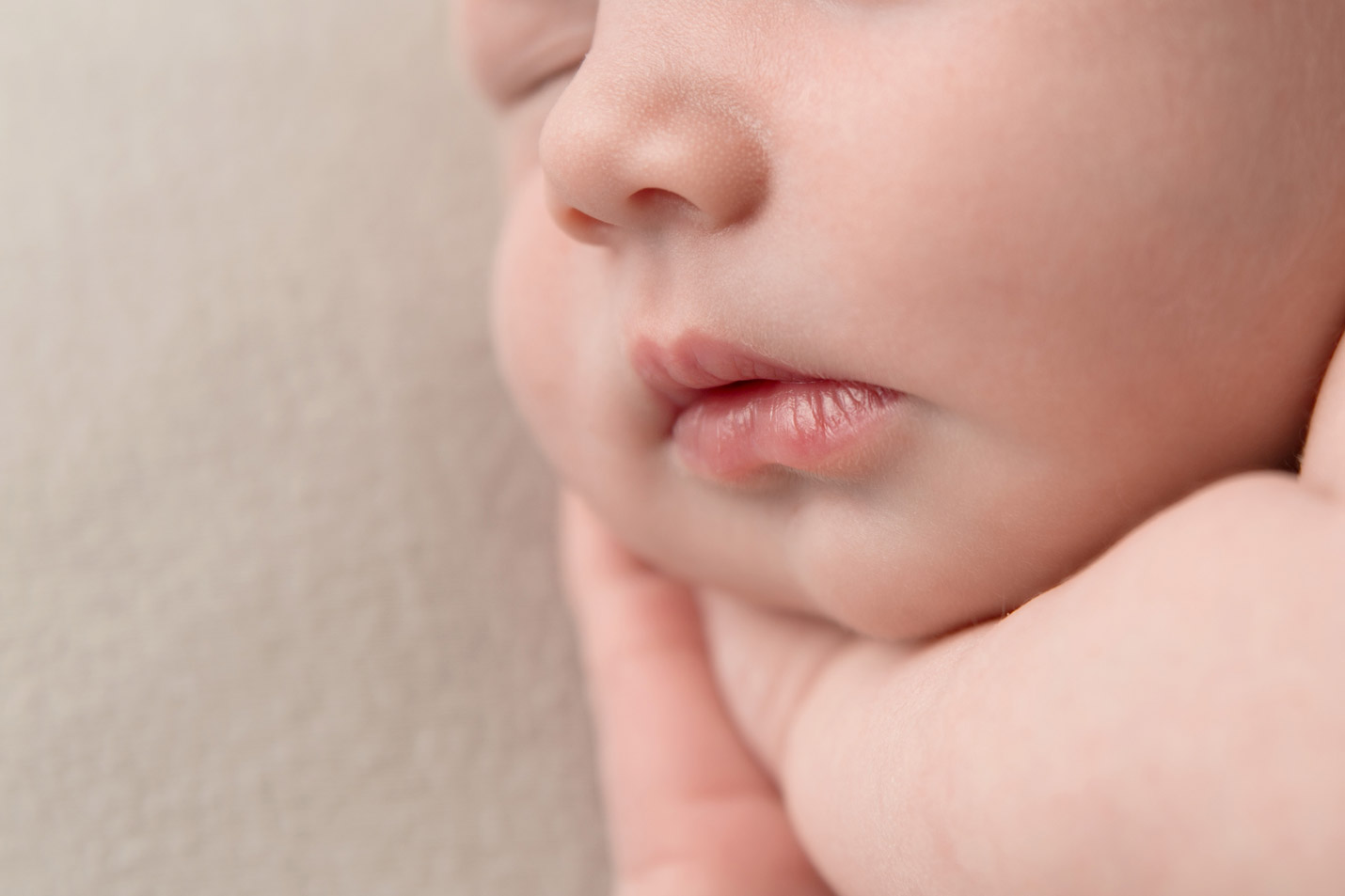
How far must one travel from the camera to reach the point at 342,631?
775 millimetres

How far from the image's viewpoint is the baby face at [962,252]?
392mm

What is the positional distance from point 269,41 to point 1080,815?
2.88 feet

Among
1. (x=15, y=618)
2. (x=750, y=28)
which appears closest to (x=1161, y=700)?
(x=750, y=28)

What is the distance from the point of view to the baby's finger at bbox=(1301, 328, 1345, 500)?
1.21ft

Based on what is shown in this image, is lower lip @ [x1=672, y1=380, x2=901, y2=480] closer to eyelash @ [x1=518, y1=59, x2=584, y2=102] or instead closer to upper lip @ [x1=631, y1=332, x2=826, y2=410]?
upper lip @ [x1=631, y1=332, x2=826, y2=410]

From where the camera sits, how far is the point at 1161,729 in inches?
13.3

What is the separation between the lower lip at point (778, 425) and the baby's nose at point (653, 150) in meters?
0.08

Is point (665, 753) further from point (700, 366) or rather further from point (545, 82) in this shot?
point (545, 82)

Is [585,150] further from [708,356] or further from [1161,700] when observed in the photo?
[1161,700]

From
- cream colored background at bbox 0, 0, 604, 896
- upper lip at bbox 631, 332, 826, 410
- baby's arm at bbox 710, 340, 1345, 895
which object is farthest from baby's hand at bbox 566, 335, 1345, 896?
cream colored background at bbox 0, 0, 604, 896

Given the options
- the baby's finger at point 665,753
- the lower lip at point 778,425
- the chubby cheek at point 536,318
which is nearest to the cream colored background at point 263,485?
the baby's finger at point 665,753

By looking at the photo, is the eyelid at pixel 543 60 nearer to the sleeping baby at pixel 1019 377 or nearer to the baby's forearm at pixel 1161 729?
the sleeping baby at pixel 1019 377

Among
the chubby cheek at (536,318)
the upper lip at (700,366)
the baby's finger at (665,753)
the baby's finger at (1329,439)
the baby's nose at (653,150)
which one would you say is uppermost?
the baby's nose at (653,150)

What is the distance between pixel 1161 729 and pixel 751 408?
0.23m
